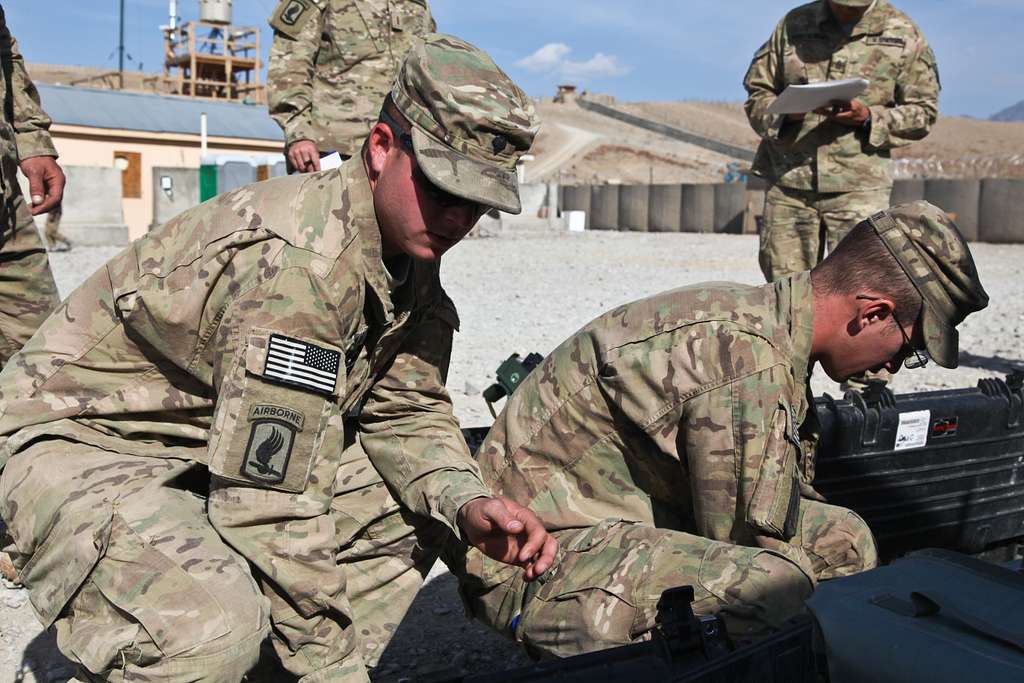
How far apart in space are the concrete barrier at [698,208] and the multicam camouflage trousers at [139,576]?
62.2 ft

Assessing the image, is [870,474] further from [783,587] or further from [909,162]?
[909,162]

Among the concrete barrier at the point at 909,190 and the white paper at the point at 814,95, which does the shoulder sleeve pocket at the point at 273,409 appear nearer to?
the white paper at the point at 814,95

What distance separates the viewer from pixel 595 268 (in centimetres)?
1187

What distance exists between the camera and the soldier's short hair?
2150 millimetres

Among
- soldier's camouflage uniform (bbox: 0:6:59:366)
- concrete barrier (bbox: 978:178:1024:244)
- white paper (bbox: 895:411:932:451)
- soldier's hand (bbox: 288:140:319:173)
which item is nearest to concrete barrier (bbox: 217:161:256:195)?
concrete barrier (bbox: 978:178:1024:244)

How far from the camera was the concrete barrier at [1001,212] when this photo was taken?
608 inches

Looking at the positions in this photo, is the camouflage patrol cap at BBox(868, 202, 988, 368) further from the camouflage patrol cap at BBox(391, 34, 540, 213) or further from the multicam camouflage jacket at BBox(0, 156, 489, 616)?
the multicam camouflage jacket at BBox(0, 156, 489, 616)

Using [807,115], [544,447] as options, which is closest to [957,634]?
Result: [544,447]

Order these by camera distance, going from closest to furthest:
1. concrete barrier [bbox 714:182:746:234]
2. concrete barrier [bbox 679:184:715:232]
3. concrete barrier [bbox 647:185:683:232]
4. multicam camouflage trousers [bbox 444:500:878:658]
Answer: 1. multicam camouflage trousers [bbox 444:500:878:658]
2. concrete barrier [bbox 714:182:746:234]
3. concrete barrier [bbox 679:184:715:232]
4. concrete barrier [bbox 647:185:683:232]

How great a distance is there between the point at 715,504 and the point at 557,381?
433 millimetres

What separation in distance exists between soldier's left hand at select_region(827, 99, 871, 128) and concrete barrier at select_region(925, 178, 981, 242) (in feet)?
39.9

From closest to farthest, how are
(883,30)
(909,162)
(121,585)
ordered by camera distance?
(121,585) → (883,30) → (909,162)

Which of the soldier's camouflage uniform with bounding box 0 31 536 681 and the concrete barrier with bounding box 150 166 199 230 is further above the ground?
the concrete barrier with bounding box 150 166 199 230

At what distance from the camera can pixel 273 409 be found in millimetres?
1761
